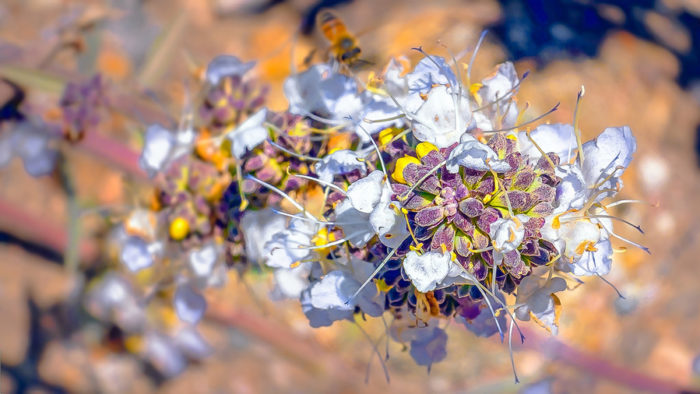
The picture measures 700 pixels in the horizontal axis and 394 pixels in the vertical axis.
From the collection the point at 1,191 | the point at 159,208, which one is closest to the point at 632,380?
the point at 159,208

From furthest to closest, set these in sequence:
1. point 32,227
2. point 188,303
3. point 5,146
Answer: point 32,227 < point 5,146 < point 188,303

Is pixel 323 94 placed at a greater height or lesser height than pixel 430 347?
greater

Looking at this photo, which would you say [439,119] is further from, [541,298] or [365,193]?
[541,298]

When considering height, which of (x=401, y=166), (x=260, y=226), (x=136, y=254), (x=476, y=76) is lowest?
(x=476, y=76)

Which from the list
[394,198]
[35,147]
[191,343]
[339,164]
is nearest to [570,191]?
[394,198]

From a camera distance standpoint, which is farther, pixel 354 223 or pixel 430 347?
pixel 430 347

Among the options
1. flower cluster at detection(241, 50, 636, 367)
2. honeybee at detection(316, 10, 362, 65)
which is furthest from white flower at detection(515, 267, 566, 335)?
honeybee at detection(316, 10, 362, 65)

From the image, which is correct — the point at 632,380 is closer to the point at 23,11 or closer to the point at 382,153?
the point at 382,153
